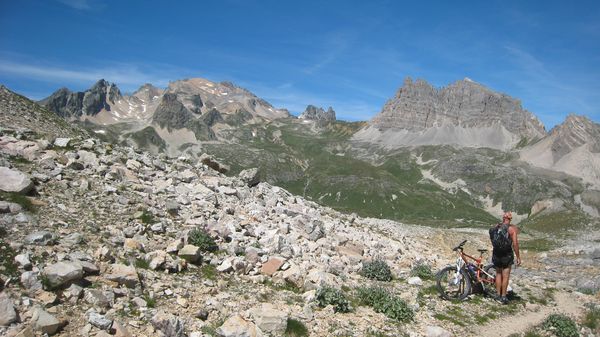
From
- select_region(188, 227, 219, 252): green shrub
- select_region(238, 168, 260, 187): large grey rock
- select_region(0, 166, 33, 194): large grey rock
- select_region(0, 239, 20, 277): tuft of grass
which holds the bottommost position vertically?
select_region(0, 239, 20, 277): tuft of grass

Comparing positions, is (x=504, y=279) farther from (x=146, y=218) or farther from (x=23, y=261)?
(x=23, y=261)

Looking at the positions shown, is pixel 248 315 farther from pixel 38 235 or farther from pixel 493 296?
pixel 493 296

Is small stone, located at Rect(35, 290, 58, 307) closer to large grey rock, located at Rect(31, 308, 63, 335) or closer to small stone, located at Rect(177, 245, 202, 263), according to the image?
large grey rock, located at Rect(31, 308, 63, 335)

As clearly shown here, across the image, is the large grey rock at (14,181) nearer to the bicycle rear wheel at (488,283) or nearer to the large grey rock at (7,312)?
the large grey rock at (7,312)

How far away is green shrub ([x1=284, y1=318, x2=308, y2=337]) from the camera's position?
42.3 feet

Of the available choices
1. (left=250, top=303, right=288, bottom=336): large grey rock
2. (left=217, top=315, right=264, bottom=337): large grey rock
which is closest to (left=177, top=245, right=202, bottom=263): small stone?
(left=250, top=303, right=288, bottom=336): large grey rock

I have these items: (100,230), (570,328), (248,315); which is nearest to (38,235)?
(100,230)

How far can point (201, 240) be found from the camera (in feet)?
59.5

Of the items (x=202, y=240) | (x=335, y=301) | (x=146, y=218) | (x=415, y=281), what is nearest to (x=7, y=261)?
(x=146, y=218)

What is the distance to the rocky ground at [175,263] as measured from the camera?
1189 centimetres

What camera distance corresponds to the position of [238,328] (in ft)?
39.7

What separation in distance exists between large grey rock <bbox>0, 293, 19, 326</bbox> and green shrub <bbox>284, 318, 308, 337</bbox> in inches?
282

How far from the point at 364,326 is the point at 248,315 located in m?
4.01

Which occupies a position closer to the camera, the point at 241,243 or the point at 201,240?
the point at 201,240
